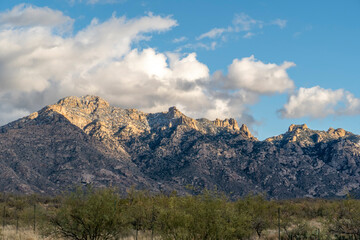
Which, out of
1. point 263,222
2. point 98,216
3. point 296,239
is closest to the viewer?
point 98,216

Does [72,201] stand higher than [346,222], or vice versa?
[72,201]

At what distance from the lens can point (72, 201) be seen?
2712 centimetres

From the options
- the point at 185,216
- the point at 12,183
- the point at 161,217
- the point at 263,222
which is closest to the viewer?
the point at 185,216

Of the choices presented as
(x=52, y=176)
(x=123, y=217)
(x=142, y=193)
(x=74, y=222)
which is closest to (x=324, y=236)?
(x=123, y=217)

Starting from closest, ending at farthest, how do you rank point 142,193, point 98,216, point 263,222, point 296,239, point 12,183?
1. point 98,216
2. point 296,239
3. point 263,222
4. point 142,193
5. point 12,183

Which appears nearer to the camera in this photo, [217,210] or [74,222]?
[217,210]

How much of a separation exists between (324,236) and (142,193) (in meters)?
27.5

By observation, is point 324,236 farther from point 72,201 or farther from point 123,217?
point 72,201

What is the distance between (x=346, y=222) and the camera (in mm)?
27031

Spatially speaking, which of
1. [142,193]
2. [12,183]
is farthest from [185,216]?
[12,183]

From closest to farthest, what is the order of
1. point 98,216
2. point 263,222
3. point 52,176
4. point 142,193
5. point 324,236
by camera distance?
point 98,216 < point 324,236 < point 263,222 < point 142,193 < point 52,176

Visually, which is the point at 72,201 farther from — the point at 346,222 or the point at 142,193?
the point at 142,193

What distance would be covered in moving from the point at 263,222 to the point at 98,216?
2211 cm

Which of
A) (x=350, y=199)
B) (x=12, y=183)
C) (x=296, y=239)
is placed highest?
(x=12, y=183)
